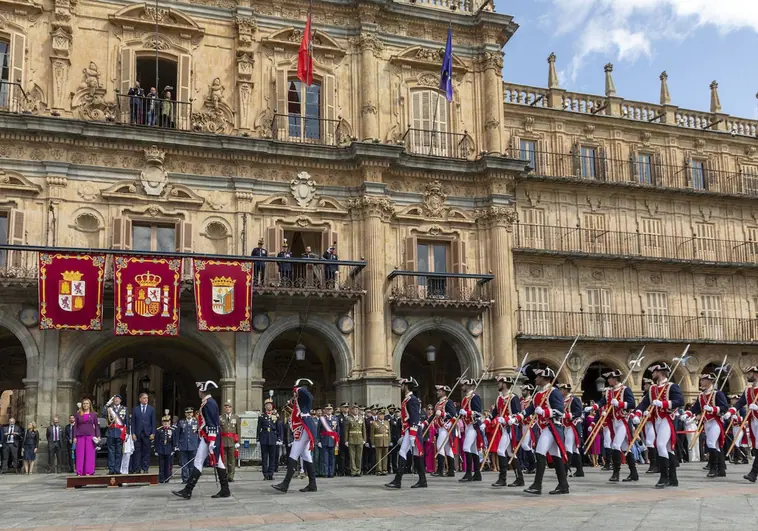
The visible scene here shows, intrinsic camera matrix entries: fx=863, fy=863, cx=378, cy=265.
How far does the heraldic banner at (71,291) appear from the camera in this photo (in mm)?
22312

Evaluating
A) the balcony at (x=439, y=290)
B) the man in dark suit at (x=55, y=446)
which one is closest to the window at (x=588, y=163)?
the balcony at (x=439, y=290)

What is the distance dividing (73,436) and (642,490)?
44.4 feet

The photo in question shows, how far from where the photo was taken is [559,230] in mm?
30938

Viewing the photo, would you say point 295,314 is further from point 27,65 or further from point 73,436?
point 27,65

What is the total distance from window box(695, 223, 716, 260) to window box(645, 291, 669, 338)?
2.27 m

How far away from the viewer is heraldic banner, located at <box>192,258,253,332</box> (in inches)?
930

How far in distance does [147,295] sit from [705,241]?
21.1 m

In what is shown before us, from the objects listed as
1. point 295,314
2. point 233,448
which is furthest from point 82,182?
point 233,448

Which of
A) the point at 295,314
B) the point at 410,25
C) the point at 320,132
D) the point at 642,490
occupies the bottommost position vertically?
the point at 642,490

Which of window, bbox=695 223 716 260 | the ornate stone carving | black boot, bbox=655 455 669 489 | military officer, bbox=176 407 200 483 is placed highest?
the ornate stone carving

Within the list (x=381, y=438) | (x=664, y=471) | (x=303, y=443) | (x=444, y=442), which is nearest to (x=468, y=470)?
(x=444, y=442)

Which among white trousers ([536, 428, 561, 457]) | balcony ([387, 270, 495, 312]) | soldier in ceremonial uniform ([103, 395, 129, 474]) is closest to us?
white trousers ([536, 428, 561, 457])

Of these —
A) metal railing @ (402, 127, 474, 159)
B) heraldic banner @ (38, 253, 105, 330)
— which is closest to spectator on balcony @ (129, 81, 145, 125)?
heraldic banner @ (38, 253, 105, 330)

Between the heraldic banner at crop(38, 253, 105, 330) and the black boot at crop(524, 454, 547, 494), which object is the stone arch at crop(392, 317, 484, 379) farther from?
the black boot at crop(524, 454, 547, 494)
